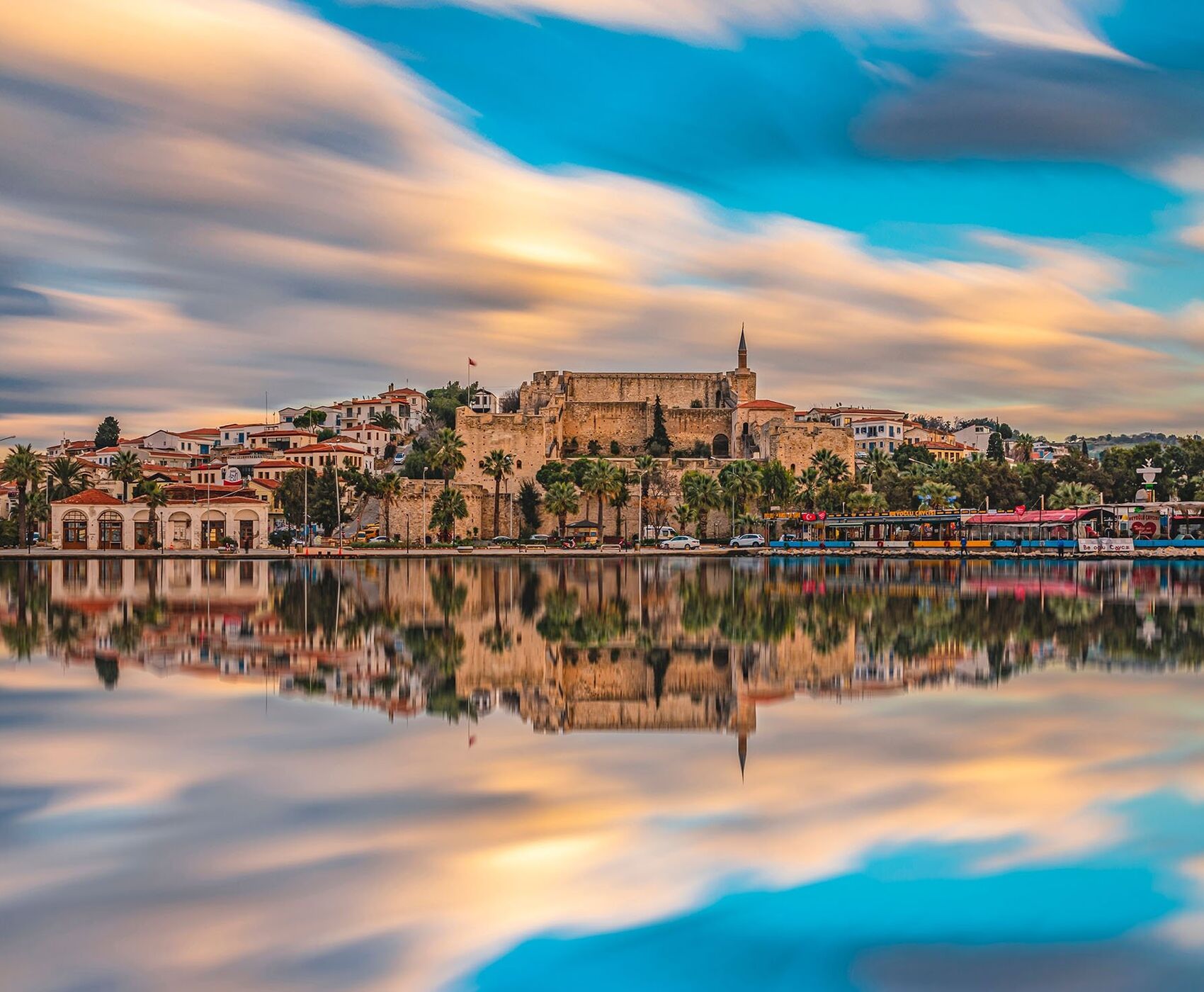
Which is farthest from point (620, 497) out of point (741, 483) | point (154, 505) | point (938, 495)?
point (154, 505)

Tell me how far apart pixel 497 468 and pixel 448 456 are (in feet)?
11.1

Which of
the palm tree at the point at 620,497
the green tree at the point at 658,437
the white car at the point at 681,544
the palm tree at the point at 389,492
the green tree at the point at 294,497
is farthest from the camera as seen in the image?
the green tree at the point at 658,437

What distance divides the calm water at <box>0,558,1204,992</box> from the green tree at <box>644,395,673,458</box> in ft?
216

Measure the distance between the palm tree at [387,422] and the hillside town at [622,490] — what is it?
15520mm

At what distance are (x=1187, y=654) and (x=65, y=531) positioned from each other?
70.4m

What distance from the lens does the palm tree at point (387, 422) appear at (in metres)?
119

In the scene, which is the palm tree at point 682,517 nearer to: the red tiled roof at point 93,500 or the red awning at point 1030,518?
the red awning at point 1030,518

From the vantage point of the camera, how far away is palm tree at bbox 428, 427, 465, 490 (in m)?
75.9

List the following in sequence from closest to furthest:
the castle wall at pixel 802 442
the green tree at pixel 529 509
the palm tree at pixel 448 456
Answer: the palm tree at pixel 448 456 < the green tree at pixel 529 509 < the castle wall at pixel 802 442

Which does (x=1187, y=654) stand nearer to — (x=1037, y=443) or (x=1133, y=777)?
(x=1133, y=777)

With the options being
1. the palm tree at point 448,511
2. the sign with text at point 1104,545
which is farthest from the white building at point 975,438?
the palm tree at point 448,511

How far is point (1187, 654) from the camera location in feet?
72.2

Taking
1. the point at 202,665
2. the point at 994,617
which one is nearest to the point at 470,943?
the point at 202,665

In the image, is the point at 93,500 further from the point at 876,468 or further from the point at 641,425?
the point at 876,468
